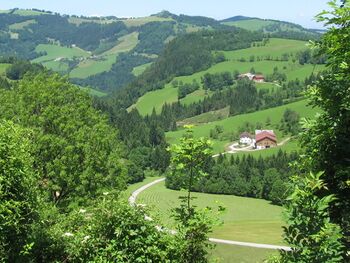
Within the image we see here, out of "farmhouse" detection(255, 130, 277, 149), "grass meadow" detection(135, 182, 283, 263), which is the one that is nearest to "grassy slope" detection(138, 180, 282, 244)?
"grass meadow" detection(135, 182, 283, 263)

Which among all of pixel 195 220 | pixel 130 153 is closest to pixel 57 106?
pixel 195 220

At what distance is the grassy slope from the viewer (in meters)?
76.9

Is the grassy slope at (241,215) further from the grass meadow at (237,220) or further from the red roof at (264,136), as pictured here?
the red roof at (264,136)

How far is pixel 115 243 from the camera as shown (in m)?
14.7

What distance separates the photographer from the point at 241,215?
375 ft

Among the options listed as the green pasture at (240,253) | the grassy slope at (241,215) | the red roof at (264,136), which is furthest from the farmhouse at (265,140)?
the green pasture at (240,253)

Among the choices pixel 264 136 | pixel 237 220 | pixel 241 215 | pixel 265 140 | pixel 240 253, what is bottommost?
pixel 265 140

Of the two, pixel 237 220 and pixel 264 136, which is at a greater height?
pixel 237 220

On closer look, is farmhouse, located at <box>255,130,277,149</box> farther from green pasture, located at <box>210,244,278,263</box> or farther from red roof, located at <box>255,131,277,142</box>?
green pasture, located at <box>210,244,278,263</box>

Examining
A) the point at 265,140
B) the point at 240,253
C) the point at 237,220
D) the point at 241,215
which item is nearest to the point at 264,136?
the point at 265,140

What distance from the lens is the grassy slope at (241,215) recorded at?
7688cm

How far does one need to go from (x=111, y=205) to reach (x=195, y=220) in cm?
316

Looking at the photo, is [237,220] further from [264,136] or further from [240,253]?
[264,136]

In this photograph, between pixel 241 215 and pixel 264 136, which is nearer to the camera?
pixel 241 215
